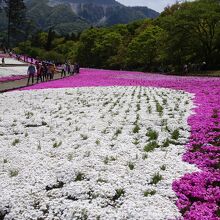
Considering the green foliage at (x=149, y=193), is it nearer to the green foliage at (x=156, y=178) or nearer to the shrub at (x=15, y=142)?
the green foliage at (x=156, y=178)

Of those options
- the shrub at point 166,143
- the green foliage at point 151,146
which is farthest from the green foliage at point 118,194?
the shrub at point 166,143

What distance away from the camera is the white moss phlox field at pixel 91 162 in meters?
9.47

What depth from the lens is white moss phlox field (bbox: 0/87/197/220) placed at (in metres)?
9.47

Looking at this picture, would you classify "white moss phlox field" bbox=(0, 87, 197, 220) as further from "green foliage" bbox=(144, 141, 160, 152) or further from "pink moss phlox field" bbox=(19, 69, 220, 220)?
"pink moss phlox field" bbox=(19, 69, 220, 220)

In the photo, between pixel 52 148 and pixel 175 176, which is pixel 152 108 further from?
pixel 175 176

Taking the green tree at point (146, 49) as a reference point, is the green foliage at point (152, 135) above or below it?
below

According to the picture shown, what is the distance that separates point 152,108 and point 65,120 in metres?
5.51

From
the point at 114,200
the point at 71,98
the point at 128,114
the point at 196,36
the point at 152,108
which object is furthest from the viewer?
the point at 196,36

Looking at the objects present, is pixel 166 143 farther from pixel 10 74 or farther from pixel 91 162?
pixel 10 74

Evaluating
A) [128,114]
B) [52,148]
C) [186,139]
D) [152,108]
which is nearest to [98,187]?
[52,148]

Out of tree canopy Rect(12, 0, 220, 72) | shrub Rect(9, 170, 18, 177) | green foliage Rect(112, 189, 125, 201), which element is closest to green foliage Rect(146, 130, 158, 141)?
green foliage Rect(112, 189, 125, 201)

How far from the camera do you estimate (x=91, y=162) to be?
12.4 m

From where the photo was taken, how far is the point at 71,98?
2728 centimetres

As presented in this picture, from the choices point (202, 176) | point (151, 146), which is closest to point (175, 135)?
point (151, 146)
